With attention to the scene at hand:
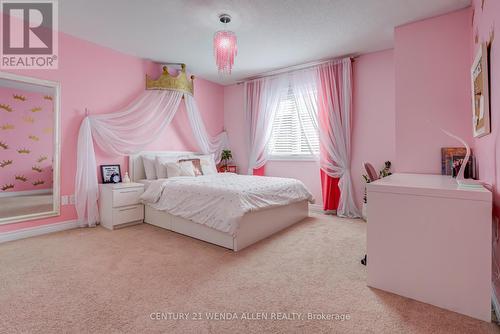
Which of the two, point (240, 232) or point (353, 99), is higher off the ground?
point (353, 99)

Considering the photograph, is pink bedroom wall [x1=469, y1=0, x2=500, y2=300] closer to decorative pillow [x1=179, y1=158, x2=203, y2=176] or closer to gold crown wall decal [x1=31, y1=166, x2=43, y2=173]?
decorative pillow [x1=179, y1=158, x2=203, y2=176]

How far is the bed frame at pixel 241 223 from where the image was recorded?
262 centimetres

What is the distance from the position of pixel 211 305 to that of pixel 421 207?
1.57m

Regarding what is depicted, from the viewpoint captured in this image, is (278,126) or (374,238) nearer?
(374,238)

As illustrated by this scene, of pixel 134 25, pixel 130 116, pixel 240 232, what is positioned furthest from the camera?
pixel 130 116

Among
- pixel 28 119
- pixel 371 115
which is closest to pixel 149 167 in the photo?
pixel 28 119

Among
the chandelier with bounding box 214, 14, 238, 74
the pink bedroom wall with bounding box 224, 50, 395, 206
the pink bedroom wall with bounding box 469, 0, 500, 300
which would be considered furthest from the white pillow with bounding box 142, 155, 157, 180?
the pink bedroom wall with bounding box 469, 0, 500, 300

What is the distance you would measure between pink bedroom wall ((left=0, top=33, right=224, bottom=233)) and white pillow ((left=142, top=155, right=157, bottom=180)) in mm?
304

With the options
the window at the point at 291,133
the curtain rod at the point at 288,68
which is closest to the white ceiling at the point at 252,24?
the curtain rod at the point at 288,68

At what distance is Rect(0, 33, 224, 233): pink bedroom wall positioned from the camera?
127 inches

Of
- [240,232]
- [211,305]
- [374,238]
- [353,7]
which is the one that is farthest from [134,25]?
[374,238]

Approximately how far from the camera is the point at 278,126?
15.8 ft

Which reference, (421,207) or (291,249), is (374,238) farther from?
(291,249)

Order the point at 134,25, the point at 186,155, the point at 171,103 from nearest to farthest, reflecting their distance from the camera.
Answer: the point at 134,25, the point at 171,103, the point at 186,155
